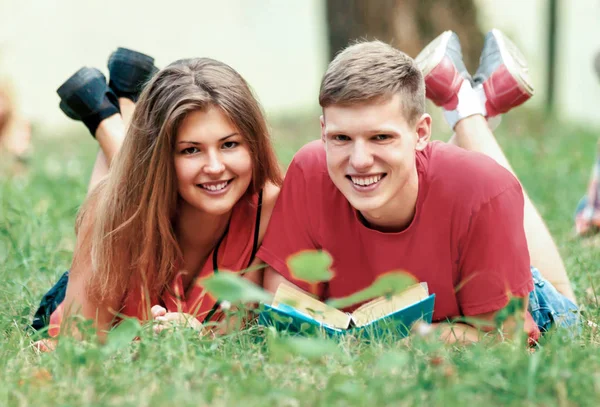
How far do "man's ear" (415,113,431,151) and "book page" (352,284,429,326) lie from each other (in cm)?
47

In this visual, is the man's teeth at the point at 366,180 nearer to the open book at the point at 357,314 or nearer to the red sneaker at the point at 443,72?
the open book at the point at 357,314

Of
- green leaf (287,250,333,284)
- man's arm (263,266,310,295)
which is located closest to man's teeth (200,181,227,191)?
man's arm (263,266,310,295)

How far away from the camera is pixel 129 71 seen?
364 centimetres

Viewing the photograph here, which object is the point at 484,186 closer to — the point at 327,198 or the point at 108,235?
the point at 327,198

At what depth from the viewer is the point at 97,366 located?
→ 2002 millimetres

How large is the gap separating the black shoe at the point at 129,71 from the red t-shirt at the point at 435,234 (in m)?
1.13

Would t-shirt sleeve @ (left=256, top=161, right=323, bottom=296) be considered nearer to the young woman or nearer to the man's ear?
the young woman

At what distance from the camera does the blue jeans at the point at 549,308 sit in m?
2.70

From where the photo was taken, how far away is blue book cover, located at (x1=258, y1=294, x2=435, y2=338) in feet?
7.84

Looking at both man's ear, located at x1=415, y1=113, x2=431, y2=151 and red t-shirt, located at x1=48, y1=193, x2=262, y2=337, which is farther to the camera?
red t-shirt, located at x1=48, y1=193, x2=262, y2=337

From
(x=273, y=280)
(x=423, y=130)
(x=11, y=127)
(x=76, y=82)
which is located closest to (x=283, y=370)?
(x=273, y=280)

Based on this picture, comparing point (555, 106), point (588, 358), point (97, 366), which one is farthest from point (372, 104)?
point (555, 106)

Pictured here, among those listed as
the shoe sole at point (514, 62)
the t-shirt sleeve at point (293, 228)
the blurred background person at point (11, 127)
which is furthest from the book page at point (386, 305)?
the blurred background person at point (11, 127)

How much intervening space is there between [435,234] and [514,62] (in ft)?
4.05
